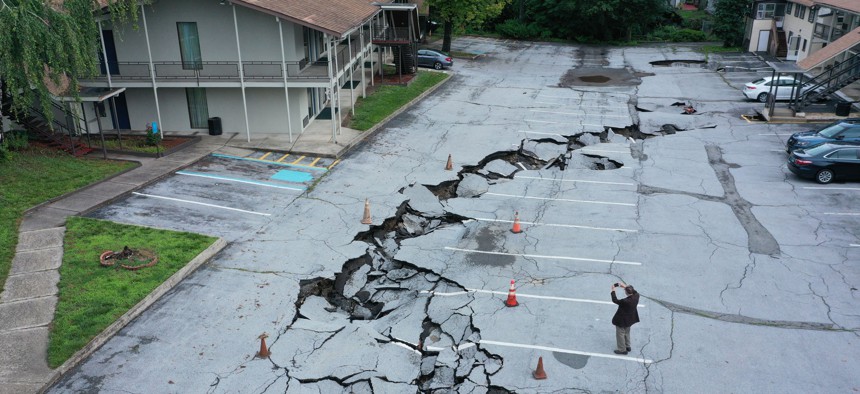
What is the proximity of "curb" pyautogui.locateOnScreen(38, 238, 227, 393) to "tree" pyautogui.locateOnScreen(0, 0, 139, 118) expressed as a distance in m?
8.00

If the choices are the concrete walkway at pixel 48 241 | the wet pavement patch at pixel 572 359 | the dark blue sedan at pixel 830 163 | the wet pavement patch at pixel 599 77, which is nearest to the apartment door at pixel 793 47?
the wet pavement patch at pixel 599 77

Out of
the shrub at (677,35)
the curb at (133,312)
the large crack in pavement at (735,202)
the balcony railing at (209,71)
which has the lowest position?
the large crack in pavement at (735,202)

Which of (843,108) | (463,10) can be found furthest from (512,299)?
(463,10)

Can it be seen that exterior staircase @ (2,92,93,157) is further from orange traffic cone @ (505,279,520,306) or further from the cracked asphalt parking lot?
orange traffic cone @ (505,279,520,306)

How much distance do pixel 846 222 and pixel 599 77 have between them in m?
23.8

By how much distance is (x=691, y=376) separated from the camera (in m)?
12.0

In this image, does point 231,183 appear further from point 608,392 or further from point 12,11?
point 608,392

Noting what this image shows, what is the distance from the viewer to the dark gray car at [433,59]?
1677 inches

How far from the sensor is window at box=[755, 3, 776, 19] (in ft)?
154

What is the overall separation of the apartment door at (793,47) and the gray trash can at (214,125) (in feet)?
126

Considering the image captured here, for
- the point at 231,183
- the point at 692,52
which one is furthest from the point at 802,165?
the point at 692,52

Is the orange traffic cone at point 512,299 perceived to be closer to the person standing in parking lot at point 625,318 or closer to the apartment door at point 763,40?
the person standing in parking lot at point 625,318

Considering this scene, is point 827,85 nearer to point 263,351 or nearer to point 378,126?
point 378,126

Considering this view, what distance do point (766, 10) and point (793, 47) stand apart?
420 cm
